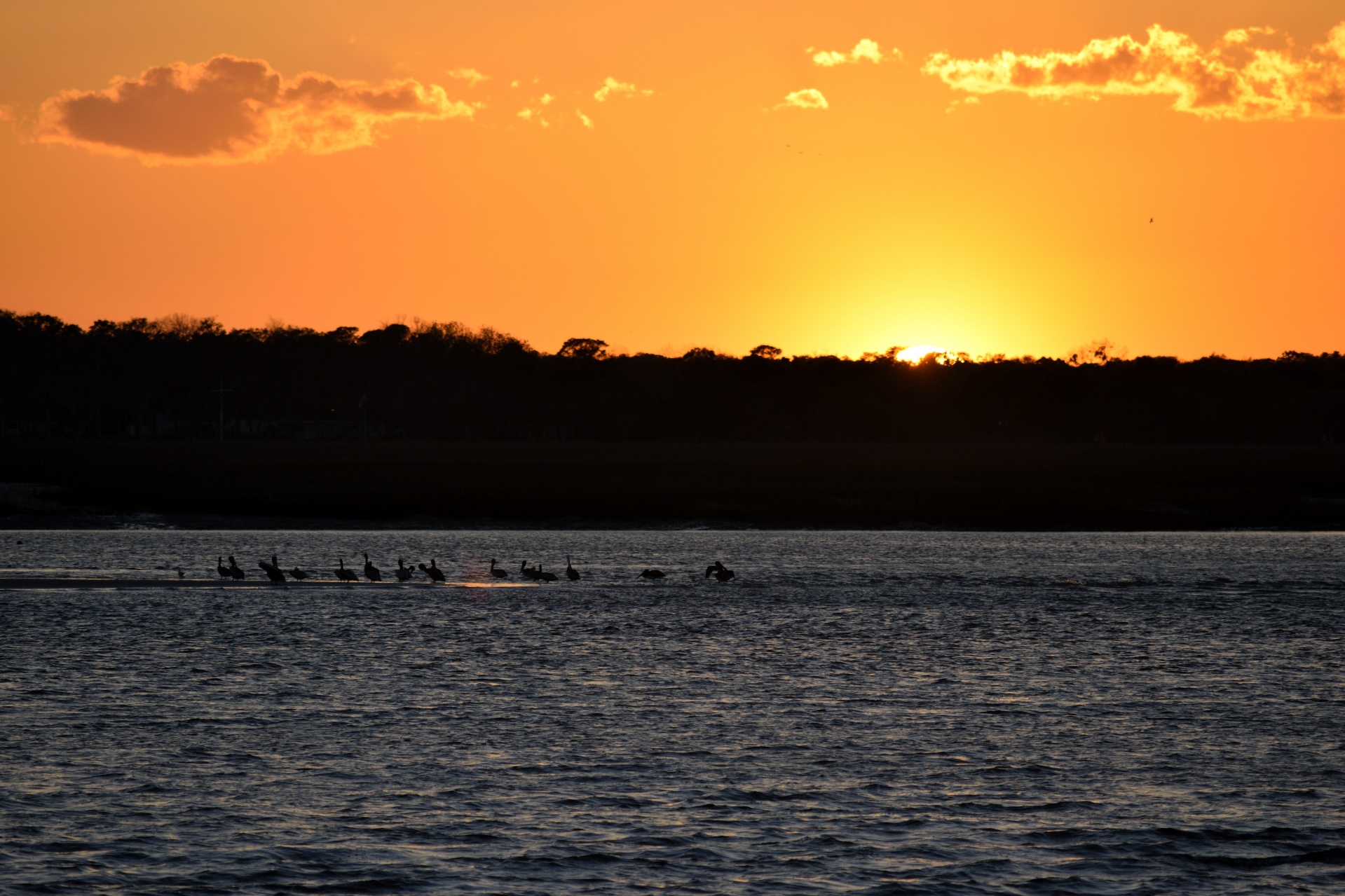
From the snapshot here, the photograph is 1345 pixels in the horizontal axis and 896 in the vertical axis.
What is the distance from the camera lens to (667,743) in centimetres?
1889

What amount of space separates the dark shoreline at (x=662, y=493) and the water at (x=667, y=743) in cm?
2973

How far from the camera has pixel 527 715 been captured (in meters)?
20.6

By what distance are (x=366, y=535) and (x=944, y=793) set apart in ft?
149

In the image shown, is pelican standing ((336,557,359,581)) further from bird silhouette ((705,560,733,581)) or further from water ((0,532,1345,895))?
bird silhouette ((705,560,733,581))

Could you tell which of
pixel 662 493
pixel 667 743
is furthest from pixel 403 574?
pixel 662 493

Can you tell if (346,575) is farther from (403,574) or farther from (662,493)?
(662,493)

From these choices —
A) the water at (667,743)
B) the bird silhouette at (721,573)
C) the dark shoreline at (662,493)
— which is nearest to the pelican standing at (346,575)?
the water at (667,743)

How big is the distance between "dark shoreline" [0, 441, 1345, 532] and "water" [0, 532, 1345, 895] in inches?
1170

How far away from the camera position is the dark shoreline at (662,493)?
66062mm

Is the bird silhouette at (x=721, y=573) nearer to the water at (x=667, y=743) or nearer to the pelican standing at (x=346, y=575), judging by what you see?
the water at (x=667, y=743)

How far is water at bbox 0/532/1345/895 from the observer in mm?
13859

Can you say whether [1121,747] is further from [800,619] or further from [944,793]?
[800,619]

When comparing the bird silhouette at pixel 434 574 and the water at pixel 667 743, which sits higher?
the bird silhouette at pixel 434 574

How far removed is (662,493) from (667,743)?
179 ft
